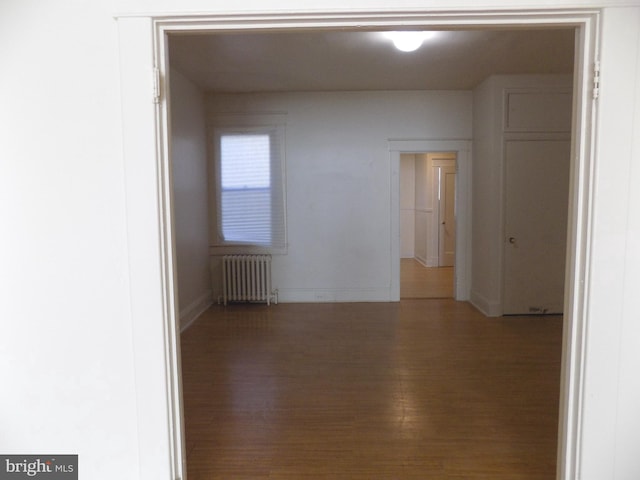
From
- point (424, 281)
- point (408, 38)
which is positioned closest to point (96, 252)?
point (408, 38)

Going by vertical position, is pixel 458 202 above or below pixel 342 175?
below

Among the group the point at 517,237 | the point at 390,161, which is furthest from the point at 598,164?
the point at 390,161

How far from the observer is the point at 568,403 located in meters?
1.52

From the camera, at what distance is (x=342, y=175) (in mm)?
5605

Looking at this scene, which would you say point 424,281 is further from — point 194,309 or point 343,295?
point 194,309

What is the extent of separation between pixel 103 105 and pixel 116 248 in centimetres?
51

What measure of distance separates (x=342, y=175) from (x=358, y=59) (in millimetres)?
1756

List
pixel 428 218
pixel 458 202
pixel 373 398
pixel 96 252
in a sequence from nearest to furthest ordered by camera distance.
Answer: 1. pixel 96 252
2. pixel 373 398
3. pixel 458 202
4. pixel 428 218

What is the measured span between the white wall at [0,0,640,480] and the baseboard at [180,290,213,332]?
3.04m

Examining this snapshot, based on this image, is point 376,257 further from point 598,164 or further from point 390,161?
point 598,164

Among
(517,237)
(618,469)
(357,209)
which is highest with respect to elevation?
(357,209)

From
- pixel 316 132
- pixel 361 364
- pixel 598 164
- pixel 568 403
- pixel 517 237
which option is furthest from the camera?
pixel 316 132

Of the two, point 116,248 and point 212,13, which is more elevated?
point 212,13

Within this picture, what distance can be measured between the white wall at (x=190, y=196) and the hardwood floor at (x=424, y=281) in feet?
9.57
